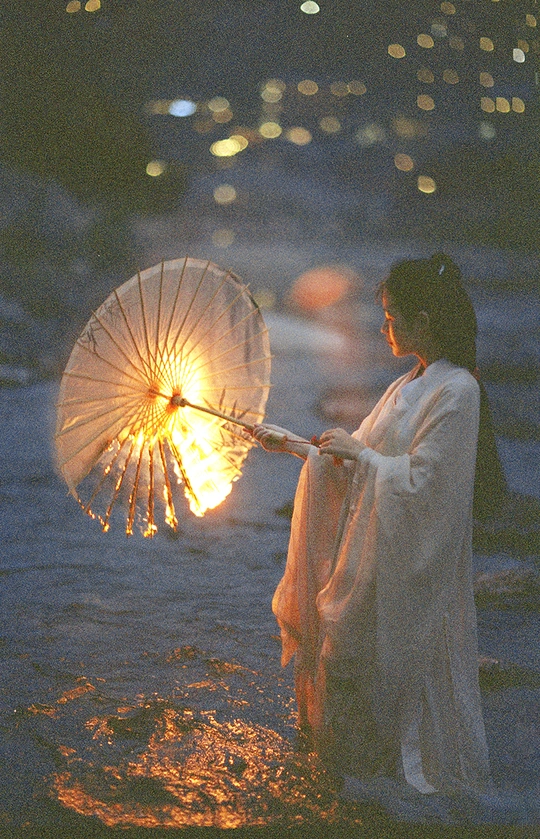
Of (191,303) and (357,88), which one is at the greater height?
(357,88)

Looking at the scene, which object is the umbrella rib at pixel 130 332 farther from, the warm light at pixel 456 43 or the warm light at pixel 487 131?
the warm light at pixel 487 131

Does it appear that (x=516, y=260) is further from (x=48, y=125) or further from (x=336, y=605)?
(x=336, y=605)

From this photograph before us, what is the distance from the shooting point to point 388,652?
2.03m

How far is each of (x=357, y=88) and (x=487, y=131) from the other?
1.32 metres

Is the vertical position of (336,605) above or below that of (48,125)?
below

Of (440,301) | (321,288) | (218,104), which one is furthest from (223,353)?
(321,288)

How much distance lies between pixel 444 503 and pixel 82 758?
151 centimetres

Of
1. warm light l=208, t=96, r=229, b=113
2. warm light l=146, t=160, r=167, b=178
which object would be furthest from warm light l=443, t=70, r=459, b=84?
warm light l=146, t=160, r=167, b=178

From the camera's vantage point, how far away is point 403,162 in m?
7.98

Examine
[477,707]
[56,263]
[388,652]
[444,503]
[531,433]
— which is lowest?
[477,707]

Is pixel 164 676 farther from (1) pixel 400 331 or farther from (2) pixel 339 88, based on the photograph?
(2) pixel 339 88

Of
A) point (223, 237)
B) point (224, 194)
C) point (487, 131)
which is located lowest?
point (223, 237)

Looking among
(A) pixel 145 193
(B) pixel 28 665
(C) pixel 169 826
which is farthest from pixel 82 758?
(A) pixel 145 193

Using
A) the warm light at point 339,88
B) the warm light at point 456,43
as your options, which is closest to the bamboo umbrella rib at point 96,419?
the warm light at point 456,43
